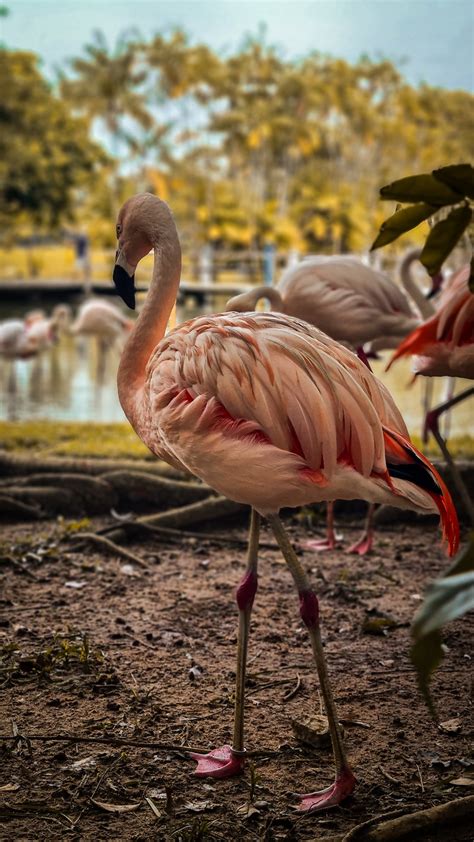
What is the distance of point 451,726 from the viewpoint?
105 inches

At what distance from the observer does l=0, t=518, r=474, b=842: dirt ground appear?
226 cm

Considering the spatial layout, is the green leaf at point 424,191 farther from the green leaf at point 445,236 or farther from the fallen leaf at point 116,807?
the fallen leaf at point 116,807

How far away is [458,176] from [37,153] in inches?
1143

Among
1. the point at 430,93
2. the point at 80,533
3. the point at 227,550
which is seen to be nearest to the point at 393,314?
the point at 227,550

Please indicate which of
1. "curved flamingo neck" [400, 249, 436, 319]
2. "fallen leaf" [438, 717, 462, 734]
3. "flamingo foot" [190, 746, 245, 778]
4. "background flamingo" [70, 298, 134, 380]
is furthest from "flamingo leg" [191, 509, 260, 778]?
"background flamingo" [70, 298, 134, 380]

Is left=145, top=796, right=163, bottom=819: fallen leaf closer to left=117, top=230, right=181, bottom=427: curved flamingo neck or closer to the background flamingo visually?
left=117, top=230, right=181, bottom=427: curved flamingo neck

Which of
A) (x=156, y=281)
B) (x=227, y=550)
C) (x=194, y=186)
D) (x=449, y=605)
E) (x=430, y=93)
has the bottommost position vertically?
(x=227, y=550)

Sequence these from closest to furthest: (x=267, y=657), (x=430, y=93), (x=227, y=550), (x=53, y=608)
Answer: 1. (x=267, y=657)
2. (x=53, y=608)
3. (x=227, y=550)
4. (x=430, y=93)

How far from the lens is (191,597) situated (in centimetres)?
384

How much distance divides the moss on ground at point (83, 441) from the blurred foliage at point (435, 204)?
437 cm

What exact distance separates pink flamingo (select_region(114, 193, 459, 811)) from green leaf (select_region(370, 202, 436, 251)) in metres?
0.86

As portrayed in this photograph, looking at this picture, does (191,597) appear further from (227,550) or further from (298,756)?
(298,756)

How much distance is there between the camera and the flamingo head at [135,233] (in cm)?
300

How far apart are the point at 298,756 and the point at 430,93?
54.6m
